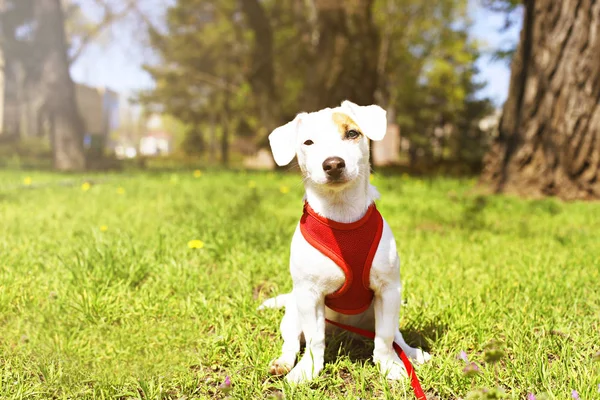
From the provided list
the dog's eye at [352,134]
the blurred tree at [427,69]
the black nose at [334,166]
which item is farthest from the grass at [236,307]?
the blurred tree at [427,69]

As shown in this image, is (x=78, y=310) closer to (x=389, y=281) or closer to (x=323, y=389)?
(x=323, y=389)

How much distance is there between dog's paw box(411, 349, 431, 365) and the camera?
2404mm

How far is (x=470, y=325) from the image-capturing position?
107 inches

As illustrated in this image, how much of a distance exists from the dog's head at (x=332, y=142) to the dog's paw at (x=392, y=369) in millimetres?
884

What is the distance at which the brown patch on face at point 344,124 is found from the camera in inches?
86.7

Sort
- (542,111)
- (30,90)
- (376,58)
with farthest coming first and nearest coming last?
(30,90)
(376,58)
(542,111)

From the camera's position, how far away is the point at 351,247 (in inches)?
85.7

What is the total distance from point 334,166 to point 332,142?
0.17 m

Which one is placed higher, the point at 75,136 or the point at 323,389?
the point at 75,136

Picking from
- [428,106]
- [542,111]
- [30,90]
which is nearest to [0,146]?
[30,90]

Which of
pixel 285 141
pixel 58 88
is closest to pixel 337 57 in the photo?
pixel 58 88

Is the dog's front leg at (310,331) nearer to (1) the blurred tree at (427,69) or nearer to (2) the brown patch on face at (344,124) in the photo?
(2) the brown patch on face at (344,124)

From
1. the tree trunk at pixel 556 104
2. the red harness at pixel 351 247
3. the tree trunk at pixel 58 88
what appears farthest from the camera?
the tree trunk at pixel 58 88

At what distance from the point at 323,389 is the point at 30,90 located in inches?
1144
